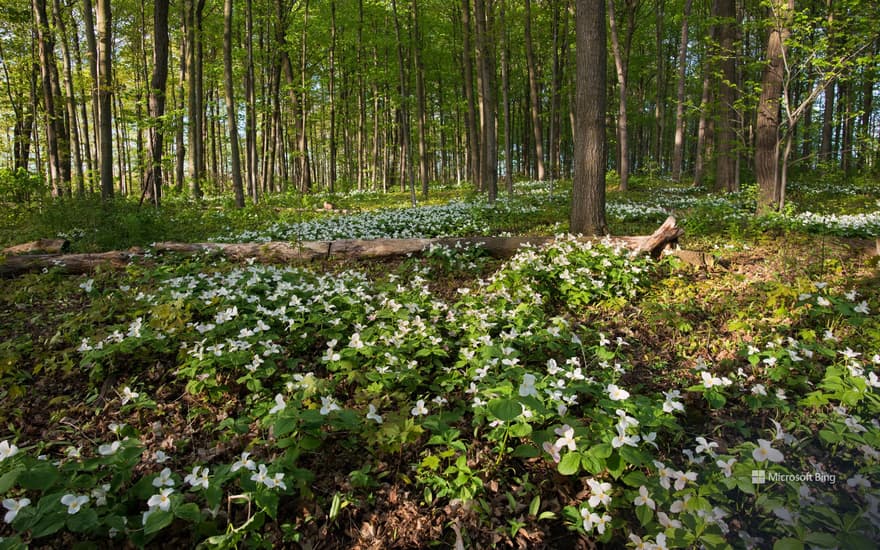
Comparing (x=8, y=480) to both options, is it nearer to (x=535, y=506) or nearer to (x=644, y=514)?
(x=535, y=506)

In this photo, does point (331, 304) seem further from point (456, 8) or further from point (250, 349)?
point (456, 8)

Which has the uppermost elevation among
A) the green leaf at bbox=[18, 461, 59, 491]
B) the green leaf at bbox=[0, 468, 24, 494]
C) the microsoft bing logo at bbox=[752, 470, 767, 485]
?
the green leaf at bbox=[0, 468, 24, 494]

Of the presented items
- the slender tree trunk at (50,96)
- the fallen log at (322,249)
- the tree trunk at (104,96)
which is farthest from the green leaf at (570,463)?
the slender tree trunk at (50,96)

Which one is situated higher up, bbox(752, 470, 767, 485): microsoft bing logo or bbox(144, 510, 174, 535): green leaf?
bbox(144, 510, 174, 535): green leaf

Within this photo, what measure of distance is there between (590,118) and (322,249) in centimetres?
523

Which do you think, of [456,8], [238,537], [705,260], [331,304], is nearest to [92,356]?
[331,304]

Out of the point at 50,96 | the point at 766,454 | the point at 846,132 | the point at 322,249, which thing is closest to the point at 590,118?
the point at 322,249

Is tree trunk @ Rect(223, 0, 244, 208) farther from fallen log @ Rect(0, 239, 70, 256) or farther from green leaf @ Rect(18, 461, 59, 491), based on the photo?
green leaf @ Rect(18, 461, 59, 491)

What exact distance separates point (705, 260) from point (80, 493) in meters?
7.30

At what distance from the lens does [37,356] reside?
3727 mm

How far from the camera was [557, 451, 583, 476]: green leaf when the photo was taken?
2072 mm

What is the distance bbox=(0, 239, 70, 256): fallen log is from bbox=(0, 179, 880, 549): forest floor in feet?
5.76

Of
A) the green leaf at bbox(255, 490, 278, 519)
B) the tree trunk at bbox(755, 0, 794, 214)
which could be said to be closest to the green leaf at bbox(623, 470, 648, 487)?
the green leaf at bbox(255, 490, 278, 519)

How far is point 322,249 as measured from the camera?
7582 mm
